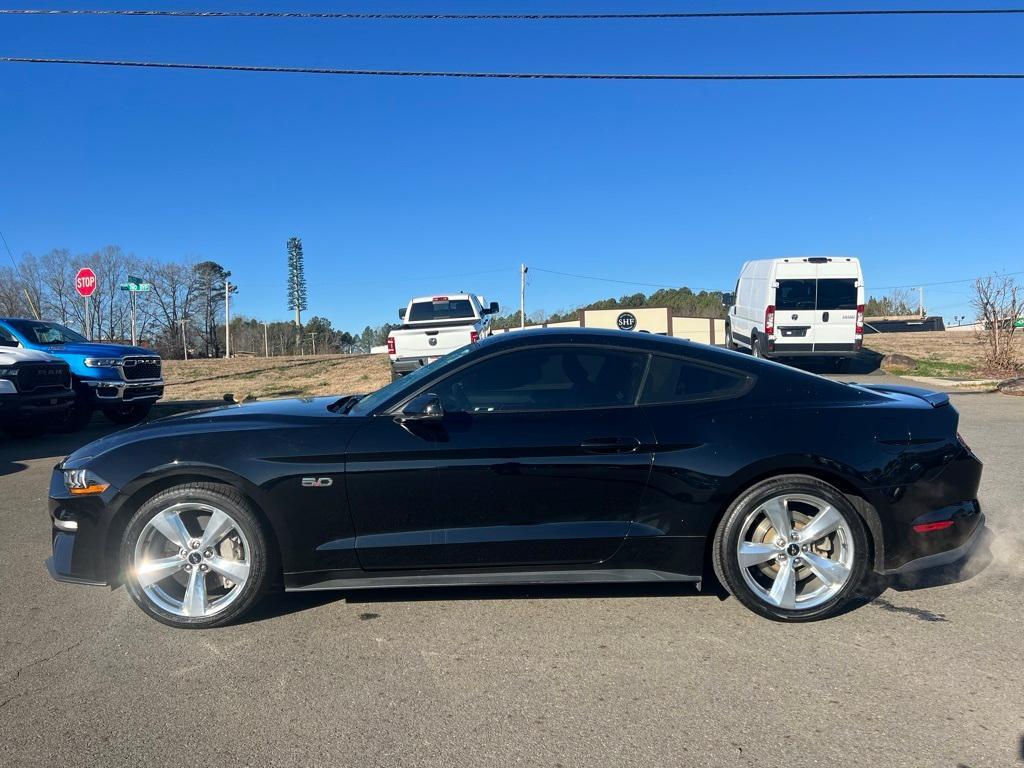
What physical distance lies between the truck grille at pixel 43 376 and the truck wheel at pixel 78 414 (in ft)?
1.97

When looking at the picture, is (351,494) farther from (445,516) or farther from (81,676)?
(81,676)

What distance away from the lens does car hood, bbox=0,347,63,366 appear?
956 cm

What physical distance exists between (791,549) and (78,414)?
11.5 meters

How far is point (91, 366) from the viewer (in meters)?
11.3

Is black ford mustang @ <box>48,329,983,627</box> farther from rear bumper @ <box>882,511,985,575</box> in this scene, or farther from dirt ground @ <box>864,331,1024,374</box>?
dirt ground @ <box>864,331,1024,374</box>

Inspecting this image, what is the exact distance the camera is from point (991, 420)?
1000 cm

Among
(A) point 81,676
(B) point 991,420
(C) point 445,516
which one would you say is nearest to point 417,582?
(C) point 445,516

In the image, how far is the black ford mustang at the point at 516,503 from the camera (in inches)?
138

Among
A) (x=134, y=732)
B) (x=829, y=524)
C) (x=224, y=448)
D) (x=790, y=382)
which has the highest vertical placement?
(x=790, y=382)

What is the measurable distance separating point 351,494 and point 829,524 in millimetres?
2423

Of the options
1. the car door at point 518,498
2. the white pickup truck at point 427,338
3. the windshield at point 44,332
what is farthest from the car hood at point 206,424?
the white pickup truck at point 427,338

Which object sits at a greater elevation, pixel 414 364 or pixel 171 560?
pixel 414 364

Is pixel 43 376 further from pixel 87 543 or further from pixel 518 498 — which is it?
pixel 518 498

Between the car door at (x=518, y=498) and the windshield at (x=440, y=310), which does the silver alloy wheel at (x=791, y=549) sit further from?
the windshield at (x=440, y=310)
